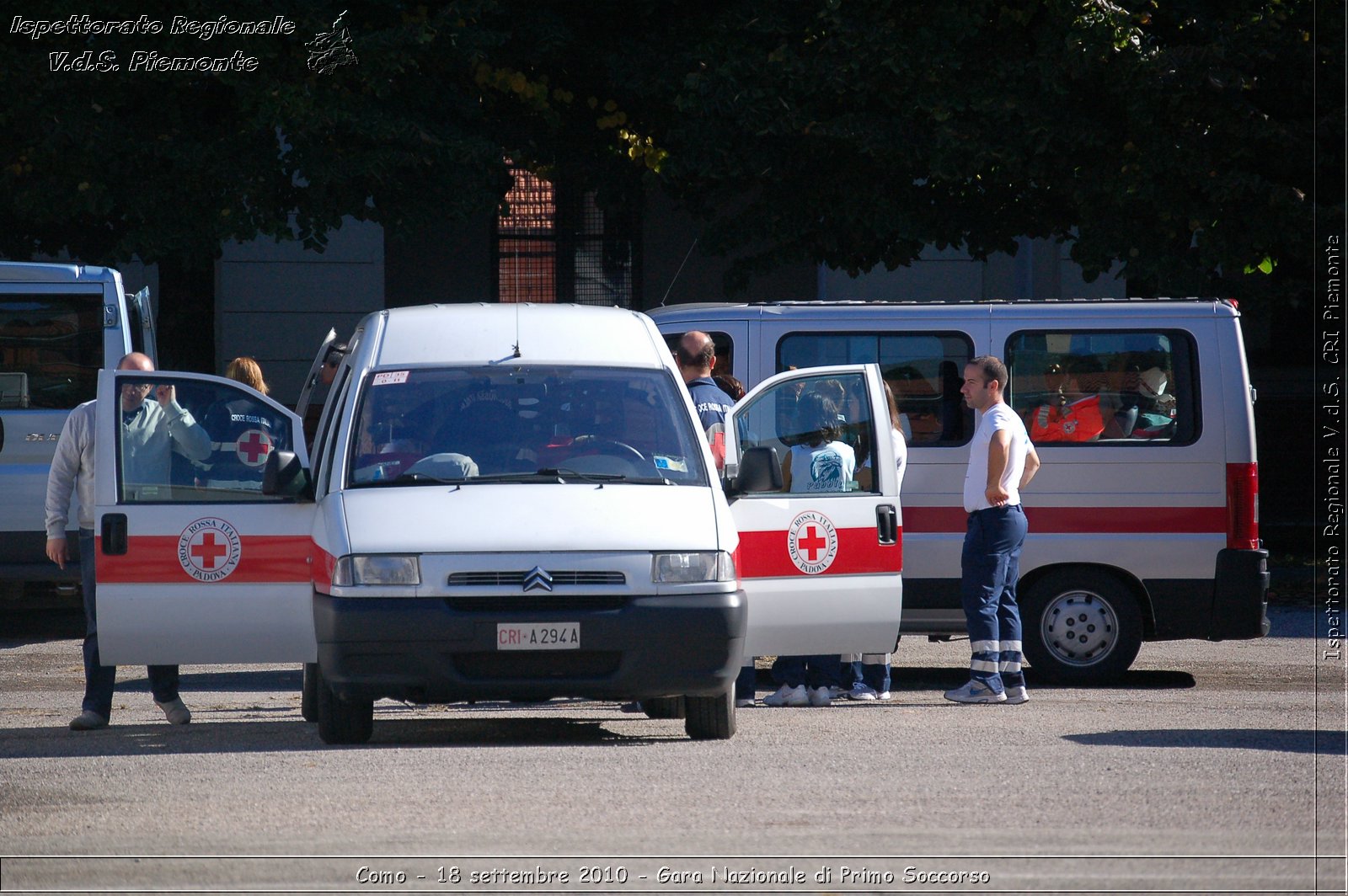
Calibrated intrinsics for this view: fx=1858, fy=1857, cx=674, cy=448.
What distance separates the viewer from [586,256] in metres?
22.9

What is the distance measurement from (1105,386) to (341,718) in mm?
5087

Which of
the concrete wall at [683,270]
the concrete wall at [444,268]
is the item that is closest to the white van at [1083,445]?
the concrete wall at [683,270]

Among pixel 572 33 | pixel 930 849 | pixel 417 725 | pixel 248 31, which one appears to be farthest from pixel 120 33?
pixel 930 849

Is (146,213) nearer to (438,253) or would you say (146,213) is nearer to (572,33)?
(572,33)

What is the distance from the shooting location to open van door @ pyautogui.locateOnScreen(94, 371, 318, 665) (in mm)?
8555

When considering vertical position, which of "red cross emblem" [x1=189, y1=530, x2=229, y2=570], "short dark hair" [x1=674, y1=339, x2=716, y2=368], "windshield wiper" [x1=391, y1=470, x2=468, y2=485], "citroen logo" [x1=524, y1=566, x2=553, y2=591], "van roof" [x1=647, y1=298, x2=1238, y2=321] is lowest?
"citroen logo" [x1=524, y1=566, x2=553, y2=591]

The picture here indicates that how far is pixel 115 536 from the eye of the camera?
853 cm

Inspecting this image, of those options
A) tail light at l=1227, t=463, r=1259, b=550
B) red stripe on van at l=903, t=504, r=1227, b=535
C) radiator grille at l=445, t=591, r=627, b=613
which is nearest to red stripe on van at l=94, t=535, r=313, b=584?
radiator grille at l=445, t=591, r=627, b=613

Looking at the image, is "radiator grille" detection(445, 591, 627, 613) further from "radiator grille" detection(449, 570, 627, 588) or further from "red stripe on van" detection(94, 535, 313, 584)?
"red stripe on van" detection(94, 535, 313, 584)

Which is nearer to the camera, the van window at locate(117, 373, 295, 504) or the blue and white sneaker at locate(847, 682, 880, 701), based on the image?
the van window at locate(117, 373, 295, 504)

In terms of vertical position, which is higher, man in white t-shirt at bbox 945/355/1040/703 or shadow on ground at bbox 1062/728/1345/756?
man in white t-shirt at bbox 945/355/1040/703

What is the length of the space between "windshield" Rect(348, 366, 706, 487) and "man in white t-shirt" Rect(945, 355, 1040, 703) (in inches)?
80.8

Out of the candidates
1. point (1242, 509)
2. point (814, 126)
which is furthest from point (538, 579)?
point (814, 126)

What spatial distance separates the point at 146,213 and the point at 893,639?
9527 mm
